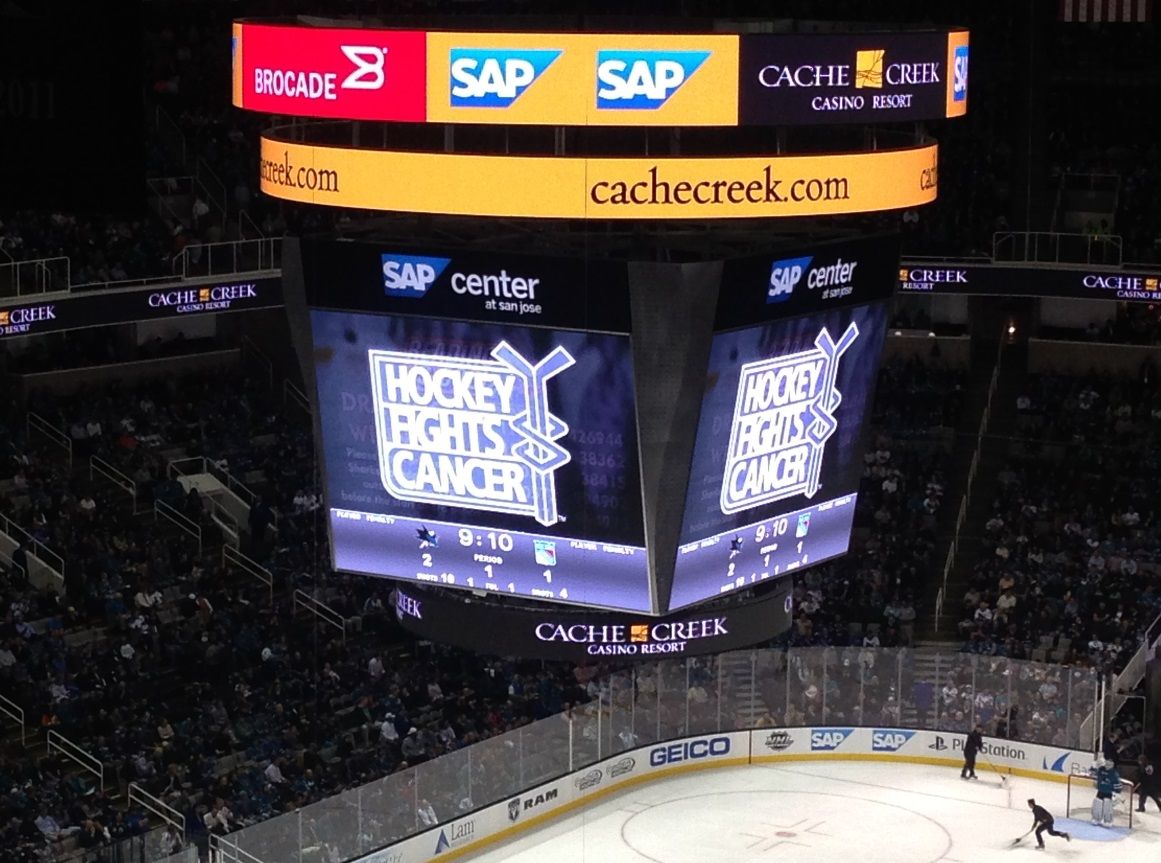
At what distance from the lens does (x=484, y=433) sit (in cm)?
1795

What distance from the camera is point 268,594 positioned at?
29.1 meters

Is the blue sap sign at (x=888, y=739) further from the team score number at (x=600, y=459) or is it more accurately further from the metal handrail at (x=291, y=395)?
the team score number at (x=600, y=459)

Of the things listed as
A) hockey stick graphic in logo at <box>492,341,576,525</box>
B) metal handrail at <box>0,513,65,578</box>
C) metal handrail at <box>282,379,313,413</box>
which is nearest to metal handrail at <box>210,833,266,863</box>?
hockey stick graphic in logo at <box>492,341,576,525</box>

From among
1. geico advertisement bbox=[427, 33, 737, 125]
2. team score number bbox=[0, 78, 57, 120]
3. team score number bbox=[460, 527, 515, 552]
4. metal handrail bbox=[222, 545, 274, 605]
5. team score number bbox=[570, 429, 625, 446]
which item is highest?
geico advertisement bbox=[427, 33, 737, 125]

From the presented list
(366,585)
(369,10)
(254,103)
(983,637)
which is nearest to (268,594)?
(366,585)

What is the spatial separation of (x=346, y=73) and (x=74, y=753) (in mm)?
10046

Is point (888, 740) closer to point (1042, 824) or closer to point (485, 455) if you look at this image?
point (1042, 824)

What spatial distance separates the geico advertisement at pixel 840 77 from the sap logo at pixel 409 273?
2.88m

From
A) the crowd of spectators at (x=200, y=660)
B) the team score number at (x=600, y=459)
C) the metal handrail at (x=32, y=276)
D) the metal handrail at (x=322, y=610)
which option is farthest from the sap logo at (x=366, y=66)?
the metal handrail at (x=322, y=610)

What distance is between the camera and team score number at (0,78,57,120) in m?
5.81

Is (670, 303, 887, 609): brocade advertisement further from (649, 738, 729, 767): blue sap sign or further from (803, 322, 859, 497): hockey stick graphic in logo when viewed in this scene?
(649, 738, 729, 767): blue sap sign

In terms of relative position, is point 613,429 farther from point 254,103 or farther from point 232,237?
point 232,237

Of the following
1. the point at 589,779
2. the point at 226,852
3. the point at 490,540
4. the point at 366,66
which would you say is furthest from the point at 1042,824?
the point at 366,66

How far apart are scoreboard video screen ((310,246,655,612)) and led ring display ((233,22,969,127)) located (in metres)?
1.35
